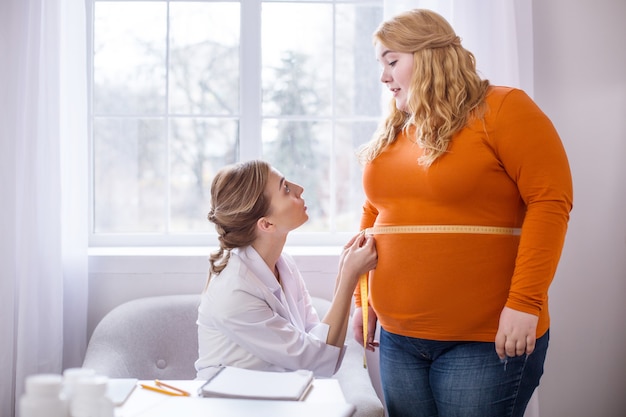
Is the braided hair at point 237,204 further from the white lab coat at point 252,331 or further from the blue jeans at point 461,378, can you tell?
the blue jeans at point 461,378

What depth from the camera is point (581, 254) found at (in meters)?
2.60

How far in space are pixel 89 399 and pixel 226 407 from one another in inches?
11.3

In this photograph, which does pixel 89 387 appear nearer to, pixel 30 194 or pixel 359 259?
pixel 359 259

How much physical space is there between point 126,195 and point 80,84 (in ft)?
1.89

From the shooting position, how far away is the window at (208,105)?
9.50ft

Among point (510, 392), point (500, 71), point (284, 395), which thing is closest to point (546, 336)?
point (510, 392)

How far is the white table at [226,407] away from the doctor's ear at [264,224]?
0.64 metres

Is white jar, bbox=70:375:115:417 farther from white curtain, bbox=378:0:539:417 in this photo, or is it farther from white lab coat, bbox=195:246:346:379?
white curtain, bbox=378:0:539:417

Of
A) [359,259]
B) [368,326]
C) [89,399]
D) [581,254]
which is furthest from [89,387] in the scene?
[581,254]

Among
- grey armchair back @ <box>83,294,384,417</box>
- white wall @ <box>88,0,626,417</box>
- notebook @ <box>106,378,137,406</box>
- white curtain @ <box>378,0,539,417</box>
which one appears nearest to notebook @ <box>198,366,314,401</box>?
notebook @ <box>106,378,137,406</box>

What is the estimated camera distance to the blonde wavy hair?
4.91 feet

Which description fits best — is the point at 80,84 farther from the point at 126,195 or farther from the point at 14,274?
the point at 14,274

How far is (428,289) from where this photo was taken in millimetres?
1509

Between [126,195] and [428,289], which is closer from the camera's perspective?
[428,289]
